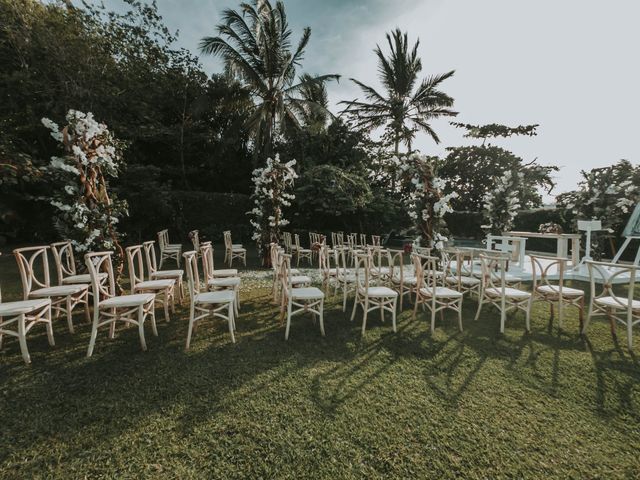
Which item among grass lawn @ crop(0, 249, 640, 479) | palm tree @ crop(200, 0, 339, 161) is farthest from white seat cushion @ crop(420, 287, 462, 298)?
palm tree @ crop(200, 0, 339, 161)

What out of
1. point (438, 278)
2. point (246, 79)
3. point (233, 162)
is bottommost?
point (438, 278)

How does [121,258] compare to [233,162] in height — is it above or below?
below

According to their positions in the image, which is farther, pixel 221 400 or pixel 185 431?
pixel 221 400

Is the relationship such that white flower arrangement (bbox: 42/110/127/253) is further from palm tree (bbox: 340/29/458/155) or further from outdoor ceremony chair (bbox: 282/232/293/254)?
palm tree (bbox: 340/29/458/155)

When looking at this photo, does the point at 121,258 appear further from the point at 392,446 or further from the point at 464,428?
the point at 464,428

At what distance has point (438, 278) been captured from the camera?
545 centimetres

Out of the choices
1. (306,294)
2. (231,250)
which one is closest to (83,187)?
(306,294)

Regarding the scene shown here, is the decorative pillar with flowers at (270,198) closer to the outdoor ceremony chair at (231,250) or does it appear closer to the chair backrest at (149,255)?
the outdoor ceremony chair at (231,250)

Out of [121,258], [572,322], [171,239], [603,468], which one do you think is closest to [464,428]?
[603,468]

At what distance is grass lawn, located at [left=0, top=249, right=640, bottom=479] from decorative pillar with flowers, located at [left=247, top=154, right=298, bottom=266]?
5057 mm

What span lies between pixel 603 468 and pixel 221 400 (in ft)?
8.21

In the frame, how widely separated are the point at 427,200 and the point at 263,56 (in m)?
11.1

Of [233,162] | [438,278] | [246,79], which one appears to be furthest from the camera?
[233,162]

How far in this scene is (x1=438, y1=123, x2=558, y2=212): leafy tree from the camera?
57.6ft
